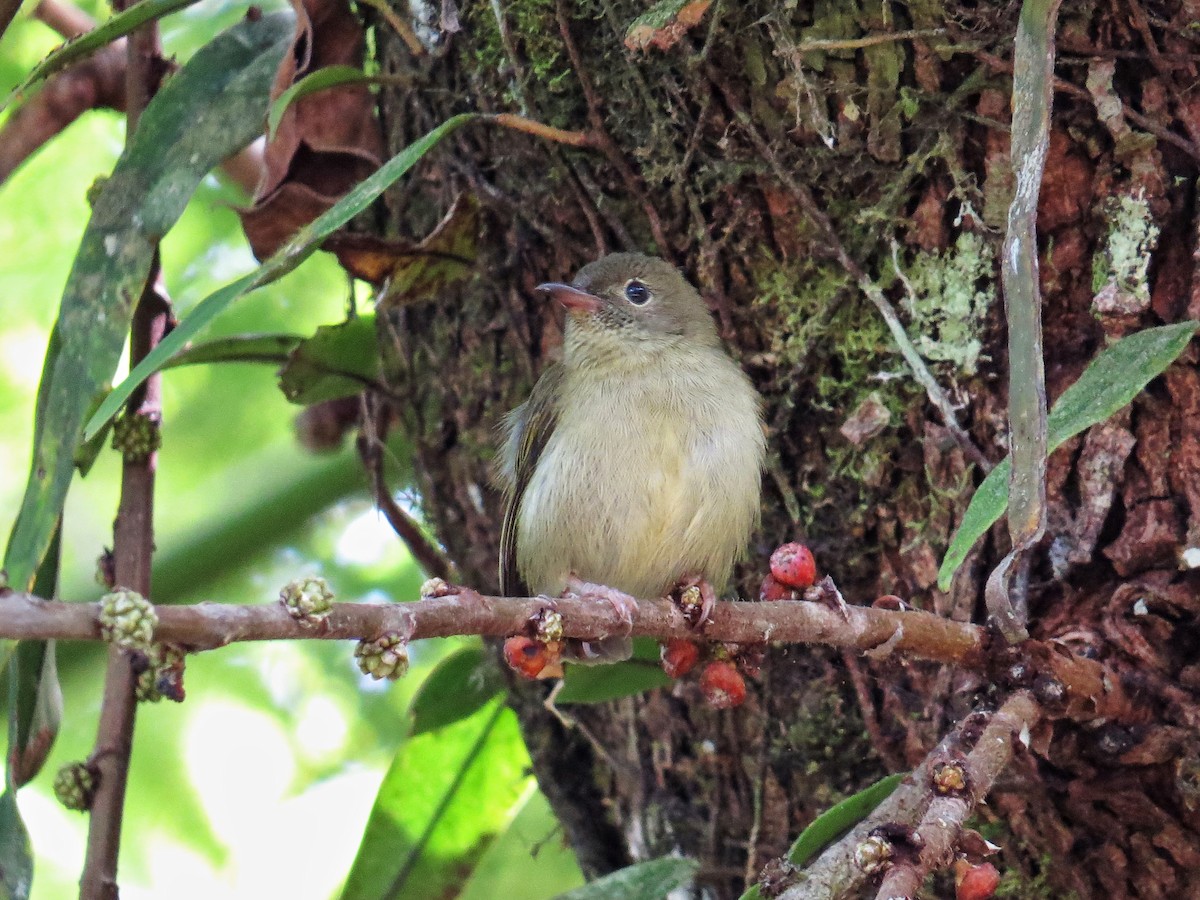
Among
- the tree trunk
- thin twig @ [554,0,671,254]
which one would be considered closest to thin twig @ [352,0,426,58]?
the tree trunk

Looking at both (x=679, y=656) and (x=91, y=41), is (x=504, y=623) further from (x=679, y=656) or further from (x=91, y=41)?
(x=91, y=41)

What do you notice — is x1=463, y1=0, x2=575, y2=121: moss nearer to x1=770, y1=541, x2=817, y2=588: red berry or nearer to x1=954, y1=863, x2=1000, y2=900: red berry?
x1=770, y1=541, x2=817, y2=588: red berry

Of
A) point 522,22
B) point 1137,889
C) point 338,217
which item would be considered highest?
point 522,22

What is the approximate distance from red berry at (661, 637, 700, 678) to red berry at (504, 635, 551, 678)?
431 mm

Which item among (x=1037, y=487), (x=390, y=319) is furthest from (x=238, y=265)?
(x=1037, y=487)

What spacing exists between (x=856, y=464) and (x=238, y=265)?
2907 mm

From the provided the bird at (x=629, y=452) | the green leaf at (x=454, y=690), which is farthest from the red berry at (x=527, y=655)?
the green leaf at (x=454, y=690)

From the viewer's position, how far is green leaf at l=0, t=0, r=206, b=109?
3.22 m

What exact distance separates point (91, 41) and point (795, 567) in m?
2.09

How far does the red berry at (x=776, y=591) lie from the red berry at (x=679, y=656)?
0.19 m

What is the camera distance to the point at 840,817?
281 centimetres

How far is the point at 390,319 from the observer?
161 inches

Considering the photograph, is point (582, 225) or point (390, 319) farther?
point (390, 319)

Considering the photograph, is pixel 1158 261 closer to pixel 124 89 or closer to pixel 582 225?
pixel 582 225
